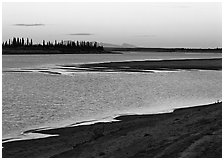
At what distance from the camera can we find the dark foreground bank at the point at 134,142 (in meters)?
9.73

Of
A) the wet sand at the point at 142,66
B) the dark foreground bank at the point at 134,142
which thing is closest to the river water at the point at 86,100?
the dark foreground bank at the point at 134,142

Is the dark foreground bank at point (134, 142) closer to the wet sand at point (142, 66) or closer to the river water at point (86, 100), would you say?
the river water at point (86, 100)

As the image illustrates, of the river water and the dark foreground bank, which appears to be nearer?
the dark foreground bank

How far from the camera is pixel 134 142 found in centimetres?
1164

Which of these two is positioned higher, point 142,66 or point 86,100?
point 142,66

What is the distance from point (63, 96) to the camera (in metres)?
28.2

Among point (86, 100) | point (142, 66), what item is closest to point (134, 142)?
point (86, 100)

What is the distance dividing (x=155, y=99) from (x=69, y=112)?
7654 mm

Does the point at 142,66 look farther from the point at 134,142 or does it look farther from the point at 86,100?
the point at 134,142

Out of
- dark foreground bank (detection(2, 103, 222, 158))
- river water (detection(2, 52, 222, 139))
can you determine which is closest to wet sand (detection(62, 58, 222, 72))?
river water (detection(2, 52, 222, 139))

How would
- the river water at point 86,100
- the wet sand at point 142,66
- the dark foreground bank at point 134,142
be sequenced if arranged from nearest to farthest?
the dark foreground bank at point 134,142, the river water at point 86,100, the wet sand at point 142,66

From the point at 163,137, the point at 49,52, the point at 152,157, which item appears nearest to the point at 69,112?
the point at 163,137

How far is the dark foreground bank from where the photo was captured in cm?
973

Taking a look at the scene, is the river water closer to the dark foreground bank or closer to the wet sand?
the dark foreground bank
